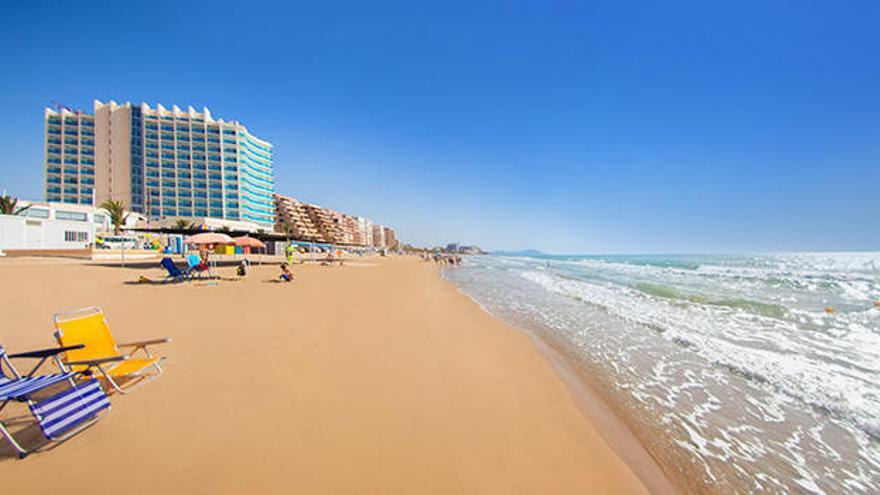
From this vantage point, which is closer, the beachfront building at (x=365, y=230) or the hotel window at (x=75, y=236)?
the hotel window at (x=75, y=236)

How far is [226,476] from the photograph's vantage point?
223 cm

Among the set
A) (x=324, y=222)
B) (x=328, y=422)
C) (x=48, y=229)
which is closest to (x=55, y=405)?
(x=328, y=422)

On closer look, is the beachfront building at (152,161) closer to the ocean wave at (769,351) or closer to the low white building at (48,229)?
the low white building at (48,229)

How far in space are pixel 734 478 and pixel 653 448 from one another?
57 centimetres

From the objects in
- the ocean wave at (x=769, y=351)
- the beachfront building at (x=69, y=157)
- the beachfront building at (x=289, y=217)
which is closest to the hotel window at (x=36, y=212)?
the beachfront building at (x=69, y=157)

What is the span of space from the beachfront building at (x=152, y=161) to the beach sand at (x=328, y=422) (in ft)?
228

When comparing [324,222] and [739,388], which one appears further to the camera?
[324,222]

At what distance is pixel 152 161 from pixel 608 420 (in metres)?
85.0

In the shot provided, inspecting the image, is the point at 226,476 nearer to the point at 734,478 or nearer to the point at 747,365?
the point at 734,478

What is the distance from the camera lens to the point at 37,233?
2903 cm

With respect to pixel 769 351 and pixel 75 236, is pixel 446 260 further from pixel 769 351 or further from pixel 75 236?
pixel 769 351

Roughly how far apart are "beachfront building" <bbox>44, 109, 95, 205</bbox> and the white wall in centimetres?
4646

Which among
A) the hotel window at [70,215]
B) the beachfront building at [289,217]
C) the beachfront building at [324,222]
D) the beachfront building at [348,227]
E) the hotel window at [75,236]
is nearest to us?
the hotel window at [75,236]

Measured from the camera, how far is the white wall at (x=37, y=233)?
89.0 feet
